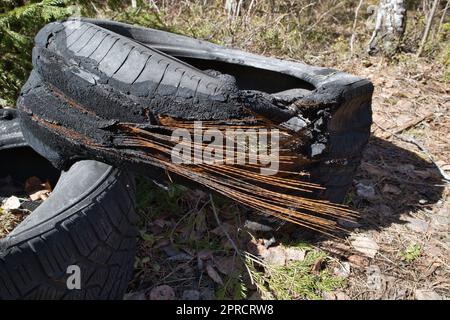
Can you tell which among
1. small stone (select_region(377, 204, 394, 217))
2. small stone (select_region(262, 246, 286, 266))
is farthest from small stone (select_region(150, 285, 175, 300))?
small stone (select_region(377, 204, 394, 217))

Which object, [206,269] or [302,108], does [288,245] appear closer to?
[206,269]

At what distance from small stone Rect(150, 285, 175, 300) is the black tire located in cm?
13

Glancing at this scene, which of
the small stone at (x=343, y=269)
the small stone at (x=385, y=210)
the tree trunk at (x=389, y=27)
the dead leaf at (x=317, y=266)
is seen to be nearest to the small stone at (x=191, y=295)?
the dead leaf at (x=317, y=266)

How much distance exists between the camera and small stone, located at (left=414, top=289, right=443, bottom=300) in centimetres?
196

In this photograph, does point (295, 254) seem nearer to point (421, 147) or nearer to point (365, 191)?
point (365, 191)

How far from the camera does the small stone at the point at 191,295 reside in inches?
75.8

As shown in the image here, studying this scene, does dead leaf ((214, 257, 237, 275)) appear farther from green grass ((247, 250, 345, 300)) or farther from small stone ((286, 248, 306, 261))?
small stone ((286, 248, 306, 261))

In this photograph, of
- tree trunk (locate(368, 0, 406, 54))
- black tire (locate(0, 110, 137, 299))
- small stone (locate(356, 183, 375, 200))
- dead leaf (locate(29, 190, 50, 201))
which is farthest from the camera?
tree trunk (locate(368, 0, 406, 54))

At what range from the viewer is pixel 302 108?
6.59ft

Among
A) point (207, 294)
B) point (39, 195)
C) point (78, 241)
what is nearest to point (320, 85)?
point (207, 294)

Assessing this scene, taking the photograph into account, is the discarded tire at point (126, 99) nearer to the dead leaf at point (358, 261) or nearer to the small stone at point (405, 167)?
the dead leaf at point (358, 261)

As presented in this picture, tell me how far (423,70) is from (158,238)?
3.09 metres
